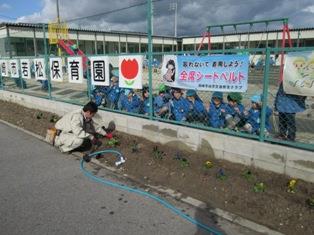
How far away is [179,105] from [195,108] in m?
0.32

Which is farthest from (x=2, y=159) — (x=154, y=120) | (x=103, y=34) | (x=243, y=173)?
(x=103, y=34)

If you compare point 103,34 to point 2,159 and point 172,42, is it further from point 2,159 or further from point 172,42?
point 2,159

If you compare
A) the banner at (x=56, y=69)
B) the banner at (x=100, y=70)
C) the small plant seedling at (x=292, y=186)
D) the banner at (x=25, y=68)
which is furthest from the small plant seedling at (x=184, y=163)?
the banner at (x=25, y=68)

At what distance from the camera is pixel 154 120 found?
18.3 feet

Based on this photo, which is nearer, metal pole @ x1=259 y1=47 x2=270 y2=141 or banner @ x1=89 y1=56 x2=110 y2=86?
metal pole @ x1=259 y1=47 x2=270 y2=141

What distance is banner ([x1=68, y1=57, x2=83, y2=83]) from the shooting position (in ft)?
22.9

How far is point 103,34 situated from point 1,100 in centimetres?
1681

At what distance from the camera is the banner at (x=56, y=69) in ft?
25.6

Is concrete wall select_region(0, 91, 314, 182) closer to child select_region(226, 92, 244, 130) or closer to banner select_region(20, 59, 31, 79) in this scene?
child select_region(226, 92, 244, 130)

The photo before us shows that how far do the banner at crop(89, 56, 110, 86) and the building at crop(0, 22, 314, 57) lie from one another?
11755 millimetres

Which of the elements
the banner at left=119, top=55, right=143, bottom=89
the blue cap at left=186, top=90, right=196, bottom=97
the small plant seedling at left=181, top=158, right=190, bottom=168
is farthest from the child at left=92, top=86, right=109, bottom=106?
the small plant seedling at left=181, top=158, right=190, bottom=168

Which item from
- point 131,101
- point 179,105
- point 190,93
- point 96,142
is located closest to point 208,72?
point 190,93

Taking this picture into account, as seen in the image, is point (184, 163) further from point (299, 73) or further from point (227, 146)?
point (299, 73)

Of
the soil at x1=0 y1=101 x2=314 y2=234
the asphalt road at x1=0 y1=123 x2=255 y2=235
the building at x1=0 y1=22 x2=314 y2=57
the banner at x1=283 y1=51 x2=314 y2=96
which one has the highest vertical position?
the building at x1=0 y1=22 x2=314 y2=57
